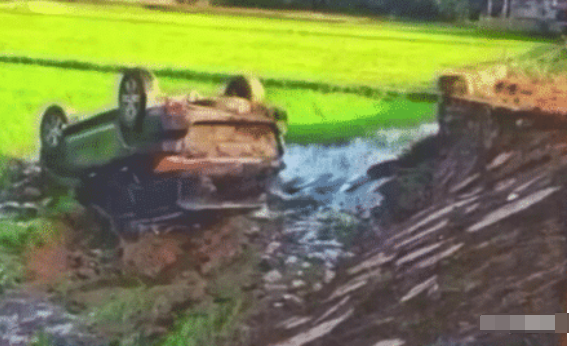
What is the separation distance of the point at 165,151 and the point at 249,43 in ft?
1.55

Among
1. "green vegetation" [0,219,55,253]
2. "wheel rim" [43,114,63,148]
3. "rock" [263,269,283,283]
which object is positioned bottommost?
"rock" [263,269,283,283]

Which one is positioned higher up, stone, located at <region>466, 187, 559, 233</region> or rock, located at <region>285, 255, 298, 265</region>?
stone, located at <region>466, 187, 559, 233</region>

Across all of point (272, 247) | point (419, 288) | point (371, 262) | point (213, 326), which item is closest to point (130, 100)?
point (272, 247)

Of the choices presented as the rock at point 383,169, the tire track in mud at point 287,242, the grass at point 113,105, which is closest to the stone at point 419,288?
the tire track in mud at point 287,242

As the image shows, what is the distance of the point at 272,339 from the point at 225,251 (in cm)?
→ 33

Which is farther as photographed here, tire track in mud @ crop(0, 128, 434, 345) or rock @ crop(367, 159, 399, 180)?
rock @ crop(367, 159, 399, 180)

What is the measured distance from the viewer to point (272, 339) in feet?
7.52

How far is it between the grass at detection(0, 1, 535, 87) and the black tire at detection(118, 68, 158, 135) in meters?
0.05

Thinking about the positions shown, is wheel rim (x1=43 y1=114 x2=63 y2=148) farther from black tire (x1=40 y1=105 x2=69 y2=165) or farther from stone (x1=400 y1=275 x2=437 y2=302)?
stone (x1=400 y1=275 x2=437 y2=302)

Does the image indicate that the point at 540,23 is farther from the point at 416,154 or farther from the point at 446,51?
the point at 416,154

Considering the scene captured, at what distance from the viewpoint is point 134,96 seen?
2.32m

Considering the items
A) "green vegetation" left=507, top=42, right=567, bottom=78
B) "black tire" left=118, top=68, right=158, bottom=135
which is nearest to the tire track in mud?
"black tire" left=118, top=68, right=158, bottom=135

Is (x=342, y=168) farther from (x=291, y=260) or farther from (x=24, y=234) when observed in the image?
(x=24, y=234)

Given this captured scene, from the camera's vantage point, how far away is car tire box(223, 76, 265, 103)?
2.36 m
